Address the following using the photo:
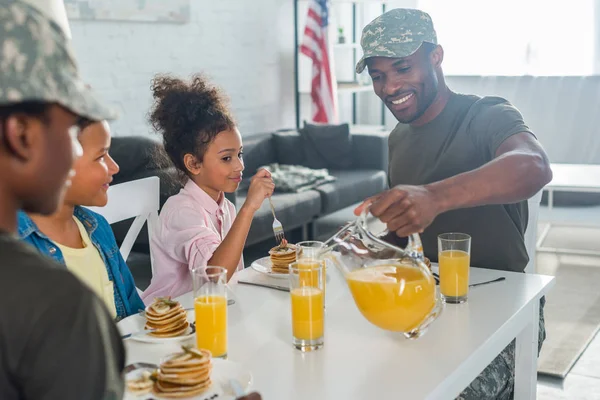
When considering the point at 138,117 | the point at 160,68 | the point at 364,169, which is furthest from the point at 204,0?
the point at 364,169

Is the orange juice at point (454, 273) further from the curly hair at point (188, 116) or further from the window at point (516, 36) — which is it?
the window at point (516, 36)

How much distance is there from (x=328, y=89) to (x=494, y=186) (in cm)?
418

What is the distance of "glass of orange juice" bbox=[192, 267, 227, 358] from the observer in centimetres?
124

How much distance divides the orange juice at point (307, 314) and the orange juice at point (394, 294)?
0.21 feet

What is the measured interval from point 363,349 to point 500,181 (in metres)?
0.53

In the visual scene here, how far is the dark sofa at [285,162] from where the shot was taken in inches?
146

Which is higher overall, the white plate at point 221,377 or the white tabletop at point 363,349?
the white plate at point 221,377

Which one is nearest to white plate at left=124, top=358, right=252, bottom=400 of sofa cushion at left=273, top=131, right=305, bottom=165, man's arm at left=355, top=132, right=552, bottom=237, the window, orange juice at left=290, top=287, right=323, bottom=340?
orange juice at left=290, top=287, right=323, bottom=340

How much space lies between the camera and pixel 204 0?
16.2ft

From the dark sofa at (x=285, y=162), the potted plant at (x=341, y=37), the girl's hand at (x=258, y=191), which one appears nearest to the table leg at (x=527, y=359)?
the girl's hand at (x=258, y=191)

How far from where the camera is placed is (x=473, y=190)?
1.56m

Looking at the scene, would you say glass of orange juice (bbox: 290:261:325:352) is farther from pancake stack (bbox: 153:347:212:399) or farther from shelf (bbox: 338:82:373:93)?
shelf (bbox: 338:82:373:93)

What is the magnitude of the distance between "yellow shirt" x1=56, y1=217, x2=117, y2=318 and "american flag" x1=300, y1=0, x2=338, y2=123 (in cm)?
421

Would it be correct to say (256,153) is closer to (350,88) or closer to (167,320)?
(350,88)
